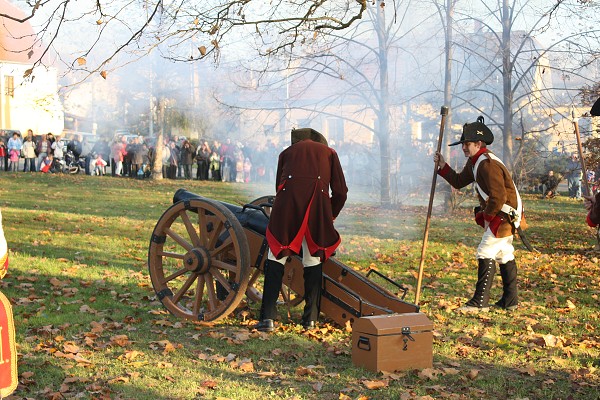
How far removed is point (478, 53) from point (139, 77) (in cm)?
759

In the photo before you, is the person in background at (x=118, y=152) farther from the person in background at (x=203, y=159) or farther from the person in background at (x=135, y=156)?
the person in background at (x=203, y=159)

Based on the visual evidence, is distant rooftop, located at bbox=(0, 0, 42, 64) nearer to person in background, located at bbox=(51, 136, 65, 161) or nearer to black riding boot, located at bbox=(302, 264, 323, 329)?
black riding boot, located at bbox=(302, 264, 323, 329)

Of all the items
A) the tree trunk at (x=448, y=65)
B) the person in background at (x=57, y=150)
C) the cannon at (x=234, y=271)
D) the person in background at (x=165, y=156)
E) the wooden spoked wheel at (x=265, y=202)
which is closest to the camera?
the cannon at (x=234, y=271)

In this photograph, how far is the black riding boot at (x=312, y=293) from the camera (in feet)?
19.8

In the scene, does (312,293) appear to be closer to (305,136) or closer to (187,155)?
(305,136)

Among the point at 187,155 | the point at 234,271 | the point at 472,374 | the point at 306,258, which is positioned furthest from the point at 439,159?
the point at 187,155

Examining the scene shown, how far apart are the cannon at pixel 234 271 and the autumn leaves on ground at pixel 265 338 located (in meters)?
0.17

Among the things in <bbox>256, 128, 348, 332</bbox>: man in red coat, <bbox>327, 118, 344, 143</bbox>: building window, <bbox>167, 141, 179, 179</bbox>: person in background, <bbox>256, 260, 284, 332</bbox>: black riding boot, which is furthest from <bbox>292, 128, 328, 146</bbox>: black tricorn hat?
<bbox>167, 141, 179, 179</bbox>: person in background

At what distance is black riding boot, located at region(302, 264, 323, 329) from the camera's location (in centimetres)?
603

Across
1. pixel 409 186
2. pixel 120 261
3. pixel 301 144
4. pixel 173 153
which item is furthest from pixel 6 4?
pixel 173 153

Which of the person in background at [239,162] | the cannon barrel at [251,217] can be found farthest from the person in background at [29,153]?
the cannon barrel at [251,217]

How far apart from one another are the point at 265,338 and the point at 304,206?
3.21ft

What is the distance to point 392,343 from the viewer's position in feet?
16.3

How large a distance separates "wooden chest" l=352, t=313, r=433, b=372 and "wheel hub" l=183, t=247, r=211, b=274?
1.59m
